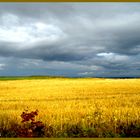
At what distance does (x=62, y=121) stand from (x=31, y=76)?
100258 millimetres

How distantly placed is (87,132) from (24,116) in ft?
5.42

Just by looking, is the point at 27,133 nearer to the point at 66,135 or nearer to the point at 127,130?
the point at 66,135

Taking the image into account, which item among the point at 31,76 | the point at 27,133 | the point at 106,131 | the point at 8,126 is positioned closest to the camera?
the point at 27,133

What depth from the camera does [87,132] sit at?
8.57 m

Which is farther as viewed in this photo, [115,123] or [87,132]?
[115,123]

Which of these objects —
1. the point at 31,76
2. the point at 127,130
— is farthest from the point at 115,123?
the point at 31,76

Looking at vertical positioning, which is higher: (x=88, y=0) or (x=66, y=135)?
(x=88, y=0)

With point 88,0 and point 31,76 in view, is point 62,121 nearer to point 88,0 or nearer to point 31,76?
point 88,0

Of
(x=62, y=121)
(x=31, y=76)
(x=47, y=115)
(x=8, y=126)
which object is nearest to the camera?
(x=8, y=126)

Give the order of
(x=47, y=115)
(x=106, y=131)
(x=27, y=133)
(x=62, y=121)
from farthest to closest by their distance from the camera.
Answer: (x=47, y=115) < (x=62, y=121) < (x=106, y=131) < (x=27, y=133)

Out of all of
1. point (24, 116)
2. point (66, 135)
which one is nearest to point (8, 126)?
point (24, 116)

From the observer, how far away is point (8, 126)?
916 centimetres

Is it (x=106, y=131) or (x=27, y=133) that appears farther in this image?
(x=106, y=131)

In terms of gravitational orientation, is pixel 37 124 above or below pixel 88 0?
below
